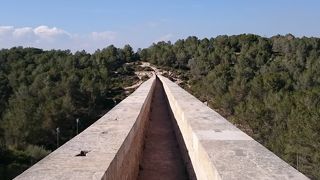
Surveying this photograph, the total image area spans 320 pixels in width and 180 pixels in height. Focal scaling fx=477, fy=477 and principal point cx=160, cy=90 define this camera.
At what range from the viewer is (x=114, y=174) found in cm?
391

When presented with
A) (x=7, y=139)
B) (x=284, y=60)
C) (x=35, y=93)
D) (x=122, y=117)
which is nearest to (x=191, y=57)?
(x=284, y=60)

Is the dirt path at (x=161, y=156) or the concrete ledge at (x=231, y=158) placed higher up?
the concrete ledge at (x=231, y=158)

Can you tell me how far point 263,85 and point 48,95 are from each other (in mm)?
23929

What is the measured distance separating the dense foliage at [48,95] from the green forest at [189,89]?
0.10 m

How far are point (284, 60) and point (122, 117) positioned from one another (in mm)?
56172

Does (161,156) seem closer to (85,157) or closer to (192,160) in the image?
(192,160)

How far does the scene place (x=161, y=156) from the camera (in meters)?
7.43

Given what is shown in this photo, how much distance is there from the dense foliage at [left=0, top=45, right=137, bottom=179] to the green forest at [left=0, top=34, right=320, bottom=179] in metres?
0.10

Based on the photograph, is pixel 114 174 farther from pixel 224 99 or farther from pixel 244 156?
pixel 224 99

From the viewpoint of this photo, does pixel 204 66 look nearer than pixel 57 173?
No

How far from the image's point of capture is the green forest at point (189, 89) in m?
27.7

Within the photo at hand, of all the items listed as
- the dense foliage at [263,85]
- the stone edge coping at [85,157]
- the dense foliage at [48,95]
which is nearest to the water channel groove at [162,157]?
the stone edge coping at [85,157]

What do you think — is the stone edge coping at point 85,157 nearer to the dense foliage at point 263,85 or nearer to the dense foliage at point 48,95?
the dense foliage at point 263,85

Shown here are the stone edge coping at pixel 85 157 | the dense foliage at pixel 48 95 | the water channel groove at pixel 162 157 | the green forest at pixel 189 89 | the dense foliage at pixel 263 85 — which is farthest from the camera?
the dense foliage at pixel 48 95
